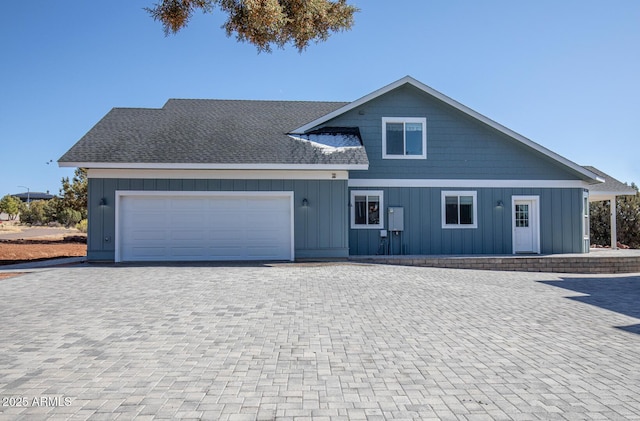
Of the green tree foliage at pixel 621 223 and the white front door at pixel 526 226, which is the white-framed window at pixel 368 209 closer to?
the white front door at pixel 526 226

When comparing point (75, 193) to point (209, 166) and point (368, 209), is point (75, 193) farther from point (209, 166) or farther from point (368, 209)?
point (368, 209)

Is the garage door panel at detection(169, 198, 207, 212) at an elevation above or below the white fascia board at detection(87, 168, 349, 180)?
below

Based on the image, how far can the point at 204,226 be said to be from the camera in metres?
13.8

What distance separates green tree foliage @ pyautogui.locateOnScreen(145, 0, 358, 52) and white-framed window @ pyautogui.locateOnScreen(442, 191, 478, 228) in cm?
741

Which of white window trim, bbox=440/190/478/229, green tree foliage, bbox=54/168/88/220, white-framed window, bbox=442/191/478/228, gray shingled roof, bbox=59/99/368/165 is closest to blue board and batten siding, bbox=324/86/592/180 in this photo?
white window trim, bbox=440/190/478/229

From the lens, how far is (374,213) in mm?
15141

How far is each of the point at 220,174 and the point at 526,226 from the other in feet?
37.0

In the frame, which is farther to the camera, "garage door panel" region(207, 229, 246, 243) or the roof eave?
"garage door panel" region(207, 229, 246, 243)

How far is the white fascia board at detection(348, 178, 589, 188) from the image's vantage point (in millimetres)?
15039

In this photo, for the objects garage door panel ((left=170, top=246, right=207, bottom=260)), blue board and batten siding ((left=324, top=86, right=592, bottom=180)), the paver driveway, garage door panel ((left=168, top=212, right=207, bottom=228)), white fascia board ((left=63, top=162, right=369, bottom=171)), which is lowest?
the paver driveway

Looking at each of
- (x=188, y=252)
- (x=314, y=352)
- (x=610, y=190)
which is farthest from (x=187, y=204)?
(x=610, y=190)

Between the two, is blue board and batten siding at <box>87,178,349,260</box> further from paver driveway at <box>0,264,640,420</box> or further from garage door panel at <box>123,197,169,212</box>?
paver driveway at <box>0,264,640,420</box>

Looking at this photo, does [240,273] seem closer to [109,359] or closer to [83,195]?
[109,359]

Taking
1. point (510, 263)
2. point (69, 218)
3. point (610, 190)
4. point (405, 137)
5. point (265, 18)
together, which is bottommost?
point (510, 263)
